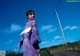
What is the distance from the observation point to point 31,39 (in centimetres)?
647

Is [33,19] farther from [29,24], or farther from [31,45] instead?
[31,45]

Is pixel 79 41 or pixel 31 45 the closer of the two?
pixel 31 45

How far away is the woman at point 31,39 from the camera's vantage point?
6.41m

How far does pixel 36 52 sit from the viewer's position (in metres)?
6.41

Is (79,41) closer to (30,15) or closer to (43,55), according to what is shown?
(43,55)

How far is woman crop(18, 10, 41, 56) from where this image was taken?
6406 millimetres

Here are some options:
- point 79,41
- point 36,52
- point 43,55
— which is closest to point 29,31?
point 36,52


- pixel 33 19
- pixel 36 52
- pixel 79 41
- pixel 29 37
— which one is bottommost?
pixel 36 52

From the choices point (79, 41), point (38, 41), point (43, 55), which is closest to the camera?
point (38, 41)

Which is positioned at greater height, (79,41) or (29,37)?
(79,41)

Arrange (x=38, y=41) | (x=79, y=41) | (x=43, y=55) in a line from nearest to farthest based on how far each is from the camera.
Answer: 1. (x=38, y=41)
2. (x=43, y=55)
3. (x=79, y=41)

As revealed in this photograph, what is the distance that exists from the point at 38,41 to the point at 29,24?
58cm

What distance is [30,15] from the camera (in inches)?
263

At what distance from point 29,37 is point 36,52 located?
45 centimetres
